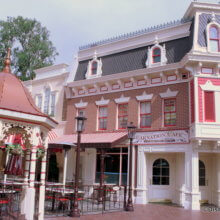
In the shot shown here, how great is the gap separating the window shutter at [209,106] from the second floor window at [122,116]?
15.6ft

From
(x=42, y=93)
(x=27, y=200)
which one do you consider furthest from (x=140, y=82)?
(x=27, y=200)

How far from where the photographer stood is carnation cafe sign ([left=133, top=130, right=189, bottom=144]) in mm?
14200

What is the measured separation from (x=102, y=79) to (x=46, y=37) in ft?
54.6

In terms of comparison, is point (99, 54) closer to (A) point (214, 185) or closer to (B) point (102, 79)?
(B) point (102, 79)

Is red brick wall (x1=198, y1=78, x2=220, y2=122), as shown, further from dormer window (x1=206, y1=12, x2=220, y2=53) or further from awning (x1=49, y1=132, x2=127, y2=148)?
awning (x1=49, y1=132, x2=127, y2=148)

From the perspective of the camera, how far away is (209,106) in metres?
13.6

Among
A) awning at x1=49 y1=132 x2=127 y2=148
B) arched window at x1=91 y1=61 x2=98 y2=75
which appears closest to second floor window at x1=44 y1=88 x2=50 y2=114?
awning at x1=49 y1=132 x2=127 y2=148

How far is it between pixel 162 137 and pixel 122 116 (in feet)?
9.71

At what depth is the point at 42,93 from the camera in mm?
20719

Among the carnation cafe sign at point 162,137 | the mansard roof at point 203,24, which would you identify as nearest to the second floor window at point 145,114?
the carnation cafe sign at point 162,137

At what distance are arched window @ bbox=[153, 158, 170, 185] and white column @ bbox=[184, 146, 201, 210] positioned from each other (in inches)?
72.6

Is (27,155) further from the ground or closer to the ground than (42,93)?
closer to the ground

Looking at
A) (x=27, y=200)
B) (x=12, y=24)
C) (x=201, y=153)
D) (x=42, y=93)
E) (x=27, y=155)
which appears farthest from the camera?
(x=12, y=24)

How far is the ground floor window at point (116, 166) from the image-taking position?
1603cm
